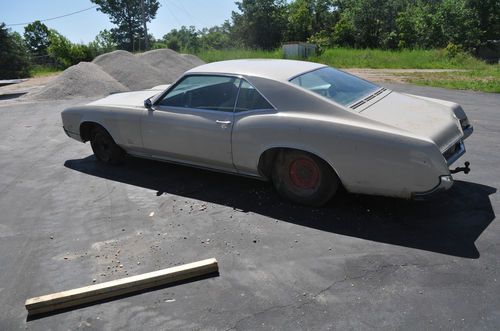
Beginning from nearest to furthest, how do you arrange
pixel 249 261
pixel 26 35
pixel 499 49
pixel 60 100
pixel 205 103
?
1. pixel 249 261
2. pixel 205 103
3. pixel 60 100
4. pixel 499 49
5. pixel 26 35

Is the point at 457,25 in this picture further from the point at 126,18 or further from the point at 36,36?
the point at 36,36

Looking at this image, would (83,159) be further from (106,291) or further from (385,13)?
(385,13)

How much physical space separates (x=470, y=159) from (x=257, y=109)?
3110mm

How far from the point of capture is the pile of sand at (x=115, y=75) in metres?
14.2

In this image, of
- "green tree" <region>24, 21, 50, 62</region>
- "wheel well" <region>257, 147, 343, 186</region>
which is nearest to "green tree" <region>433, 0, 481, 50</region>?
"wheel well" <region>257, 147, 343, 186</region>

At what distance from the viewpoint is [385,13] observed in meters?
40.8

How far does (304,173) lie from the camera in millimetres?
4422

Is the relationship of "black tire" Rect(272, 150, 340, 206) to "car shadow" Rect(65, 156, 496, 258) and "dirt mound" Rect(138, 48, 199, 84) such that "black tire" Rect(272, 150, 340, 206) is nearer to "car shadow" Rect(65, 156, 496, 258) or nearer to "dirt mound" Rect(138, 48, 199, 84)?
"car shadow" Rect(65, 156, 496, 258)

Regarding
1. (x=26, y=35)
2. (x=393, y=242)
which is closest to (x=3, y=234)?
(x=393, y=242)

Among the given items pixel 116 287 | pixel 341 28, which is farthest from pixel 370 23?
pixel 116 287

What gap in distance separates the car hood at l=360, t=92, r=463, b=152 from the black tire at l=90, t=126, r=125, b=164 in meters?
3.33

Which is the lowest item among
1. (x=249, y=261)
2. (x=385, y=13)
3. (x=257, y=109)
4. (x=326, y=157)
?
(x=249, y=261)

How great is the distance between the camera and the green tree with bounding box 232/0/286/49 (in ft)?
152

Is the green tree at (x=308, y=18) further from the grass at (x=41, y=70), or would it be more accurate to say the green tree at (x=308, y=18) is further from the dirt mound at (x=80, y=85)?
the dirt mound at (x=80, y=85)
